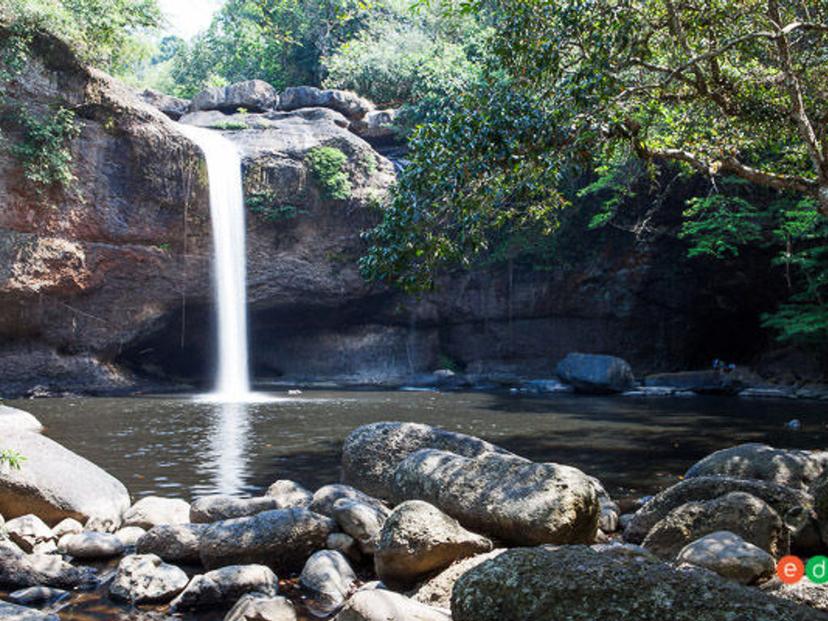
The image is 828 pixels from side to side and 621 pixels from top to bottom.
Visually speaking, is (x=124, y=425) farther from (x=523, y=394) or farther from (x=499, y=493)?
(x=523, y=394)

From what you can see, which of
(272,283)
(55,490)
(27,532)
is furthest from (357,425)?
(272,283)

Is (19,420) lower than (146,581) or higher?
higher

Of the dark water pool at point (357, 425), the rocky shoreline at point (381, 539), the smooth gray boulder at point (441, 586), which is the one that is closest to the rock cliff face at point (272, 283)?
the dark water pool at point (357, 425)

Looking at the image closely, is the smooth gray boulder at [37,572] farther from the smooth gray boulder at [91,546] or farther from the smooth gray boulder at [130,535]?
the smooth gray boulder at [130,535]

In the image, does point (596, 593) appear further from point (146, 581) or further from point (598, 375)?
point (598, 375)

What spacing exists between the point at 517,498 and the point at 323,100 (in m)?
27.6

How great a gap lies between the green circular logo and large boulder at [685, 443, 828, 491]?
7.24 ft

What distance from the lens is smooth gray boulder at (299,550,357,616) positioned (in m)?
4.96

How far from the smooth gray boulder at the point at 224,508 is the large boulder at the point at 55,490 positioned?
972mm

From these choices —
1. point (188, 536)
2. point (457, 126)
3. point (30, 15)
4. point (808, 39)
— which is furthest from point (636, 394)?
point (30, 15)

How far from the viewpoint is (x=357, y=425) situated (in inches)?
555

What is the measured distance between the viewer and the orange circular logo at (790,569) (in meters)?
4.42

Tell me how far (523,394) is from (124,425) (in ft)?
41.4

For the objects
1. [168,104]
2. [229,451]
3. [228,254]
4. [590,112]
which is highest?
[168,104]
